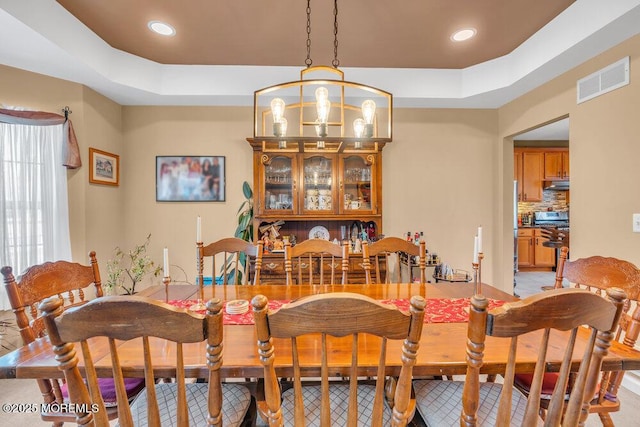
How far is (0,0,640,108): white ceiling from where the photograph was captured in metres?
A: 2.01

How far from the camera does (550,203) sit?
5.98m

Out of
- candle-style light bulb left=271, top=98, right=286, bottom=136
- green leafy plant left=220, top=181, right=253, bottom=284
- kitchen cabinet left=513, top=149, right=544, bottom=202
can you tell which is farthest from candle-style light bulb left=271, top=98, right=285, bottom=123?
kitchen cabinet left=513, top=149, right=544, bottom=202

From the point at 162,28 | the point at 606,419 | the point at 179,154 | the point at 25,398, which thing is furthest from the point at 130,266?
the point at 606,419

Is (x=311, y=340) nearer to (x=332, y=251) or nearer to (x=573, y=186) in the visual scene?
(x=332, y=251)

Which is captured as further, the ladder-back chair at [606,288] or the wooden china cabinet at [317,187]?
the wooden china cabinet at [317,187]

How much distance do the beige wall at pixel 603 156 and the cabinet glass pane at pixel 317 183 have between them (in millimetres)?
2240

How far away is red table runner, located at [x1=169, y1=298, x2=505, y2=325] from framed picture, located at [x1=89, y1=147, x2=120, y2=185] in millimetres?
2164

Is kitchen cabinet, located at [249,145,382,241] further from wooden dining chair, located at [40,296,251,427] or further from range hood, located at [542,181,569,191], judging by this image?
range hood, located at [542,181,569,191]

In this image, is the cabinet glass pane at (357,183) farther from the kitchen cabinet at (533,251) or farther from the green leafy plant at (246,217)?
the kitchen cabinet at (533,251)

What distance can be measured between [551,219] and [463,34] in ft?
16.6

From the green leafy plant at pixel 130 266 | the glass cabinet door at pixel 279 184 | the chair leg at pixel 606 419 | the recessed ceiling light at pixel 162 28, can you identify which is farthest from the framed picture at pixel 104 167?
the chair leg at pixel 606 419

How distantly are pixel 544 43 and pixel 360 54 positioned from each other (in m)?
1.56

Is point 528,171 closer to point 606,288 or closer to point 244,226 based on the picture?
point 606,288

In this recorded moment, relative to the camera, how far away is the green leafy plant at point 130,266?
123 inches
